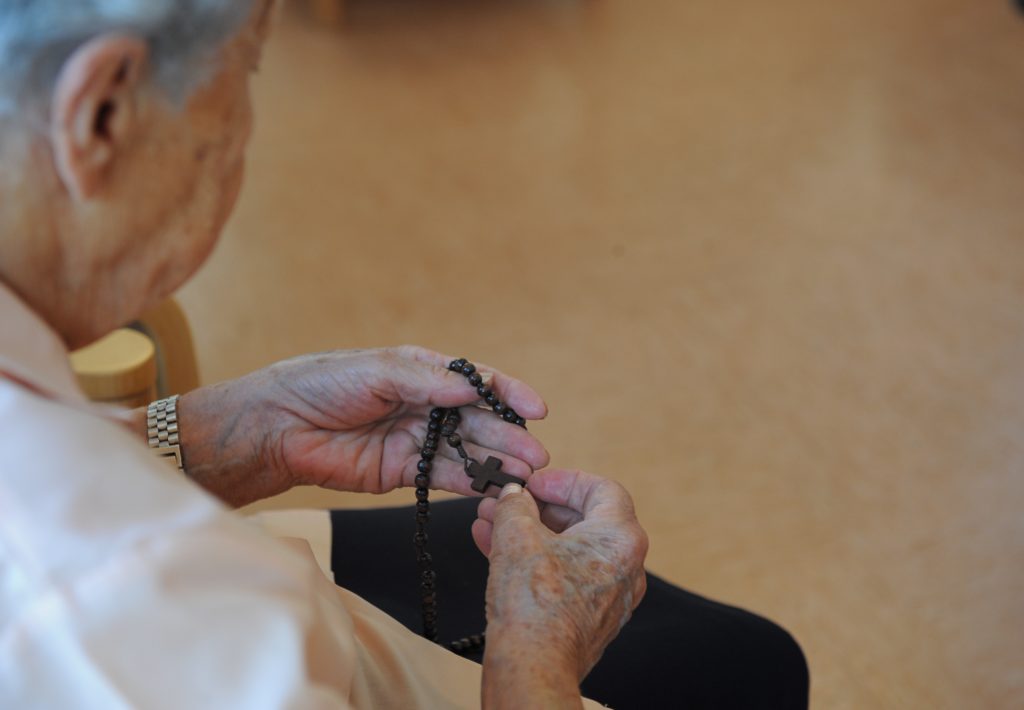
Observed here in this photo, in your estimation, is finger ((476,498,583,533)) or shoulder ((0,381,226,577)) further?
finger ((476,498,583,533))

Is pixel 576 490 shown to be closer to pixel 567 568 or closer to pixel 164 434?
pixel 567 568

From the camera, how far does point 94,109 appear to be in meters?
0.62

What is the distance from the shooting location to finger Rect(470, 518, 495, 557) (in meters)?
1.07

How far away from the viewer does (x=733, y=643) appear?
43.2 inches

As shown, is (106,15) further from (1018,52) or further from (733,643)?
(1018,52)

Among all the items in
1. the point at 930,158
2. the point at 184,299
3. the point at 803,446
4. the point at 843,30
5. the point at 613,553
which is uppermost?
the point at 843,30

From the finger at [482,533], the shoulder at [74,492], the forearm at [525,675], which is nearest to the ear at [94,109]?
the shoulder at [74,492]

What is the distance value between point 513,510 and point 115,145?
0.48 metres

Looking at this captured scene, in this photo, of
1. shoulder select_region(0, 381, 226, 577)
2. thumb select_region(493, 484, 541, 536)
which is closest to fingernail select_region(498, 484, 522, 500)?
thumb select_region(493, 484, 541, 536)

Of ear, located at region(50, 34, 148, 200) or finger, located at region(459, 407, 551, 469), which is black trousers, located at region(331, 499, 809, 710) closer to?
finger, located at region(459, 407, 551, 469)

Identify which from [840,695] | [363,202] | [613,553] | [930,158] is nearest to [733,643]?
[613,553]

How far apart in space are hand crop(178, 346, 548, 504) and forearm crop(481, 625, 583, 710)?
0.86 ft

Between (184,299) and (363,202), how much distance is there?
48cm

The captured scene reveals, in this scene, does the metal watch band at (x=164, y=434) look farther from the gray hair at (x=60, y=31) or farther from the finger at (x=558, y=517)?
the gray hair at (x=60, y=31)
